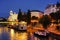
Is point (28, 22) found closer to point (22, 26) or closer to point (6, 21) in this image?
point (22, 26)

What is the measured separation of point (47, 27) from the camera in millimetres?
12234

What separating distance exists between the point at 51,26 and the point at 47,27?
1.59 feet

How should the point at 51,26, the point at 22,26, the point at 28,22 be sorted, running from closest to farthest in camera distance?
the point at 51,26
the point at 22,26
the point at 28,22

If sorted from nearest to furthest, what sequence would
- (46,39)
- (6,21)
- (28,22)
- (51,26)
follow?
(46,39), (51,26), (28,22), (6,21)

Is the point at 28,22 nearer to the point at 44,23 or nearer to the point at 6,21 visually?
the point at 44,23

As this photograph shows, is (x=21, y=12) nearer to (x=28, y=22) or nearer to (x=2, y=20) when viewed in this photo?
(x=28, y=22)

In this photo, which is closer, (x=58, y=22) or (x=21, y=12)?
(x=58, y=22)

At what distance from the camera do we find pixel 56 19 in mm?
11562

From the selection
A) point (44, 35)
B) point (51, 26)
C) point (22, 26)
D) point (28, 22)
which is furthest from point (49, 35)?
point (28, 22)

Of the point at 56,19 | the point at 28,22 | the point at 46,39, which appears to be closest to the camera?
the point at 46,39

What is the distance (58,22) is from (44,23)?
0.66m

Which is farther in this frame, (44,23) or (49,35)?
(44,23)

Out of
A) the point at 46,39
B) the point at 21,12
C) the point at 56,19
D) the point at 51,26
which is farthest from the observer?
the point at 21,12

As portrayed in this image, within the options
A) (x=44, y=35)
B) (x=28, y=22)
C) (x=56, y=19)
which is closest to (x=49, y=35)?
(x=44, y=35)
